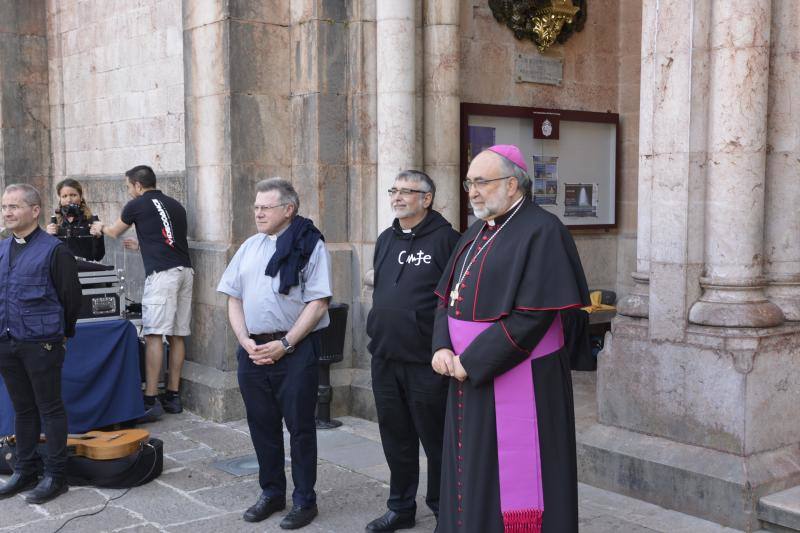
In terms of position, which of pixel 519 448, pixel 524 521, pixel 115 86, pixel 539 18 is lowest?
pixel 524 521

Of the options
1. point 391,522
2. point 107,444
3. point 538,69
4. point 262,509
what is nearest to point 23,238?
point 107,444

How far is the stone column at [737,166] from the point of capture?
16.7ft

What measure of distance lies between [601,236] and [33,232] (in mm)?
5545

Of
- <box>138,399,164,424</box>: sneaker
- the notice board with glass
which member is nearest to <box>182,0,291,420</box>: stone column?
<box>138,399,164,424</box>: sneaker

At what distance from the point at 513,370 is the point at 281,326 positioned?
1646 millimetres

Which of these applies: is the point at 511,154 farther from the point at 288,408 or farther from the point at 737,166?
the point at 288,408

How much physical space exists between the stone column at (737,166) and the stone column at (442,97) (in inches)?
103

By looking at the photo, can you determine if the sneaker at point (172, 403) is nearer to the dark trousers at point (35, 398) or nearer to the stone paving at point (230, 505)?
the stone paving at point (230, 505)

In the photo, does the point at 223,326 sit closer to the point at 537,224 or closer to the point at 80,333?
the point at 80,333

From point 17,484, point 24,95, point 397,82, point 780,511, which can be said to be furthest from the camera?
point 24,95

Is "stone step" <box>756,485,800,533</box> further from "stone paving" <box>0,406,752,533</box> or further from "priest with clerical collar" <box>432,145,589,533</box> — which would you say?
"priest with clerical collar" <box>432,145,589,533</box>

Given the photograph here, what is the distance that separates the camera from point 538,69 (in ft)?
28.0

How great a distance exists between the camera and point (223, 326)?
771 centimetres

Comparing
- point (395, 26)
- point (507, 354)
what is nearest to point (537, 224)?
point (507, 354)
